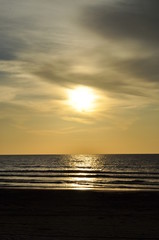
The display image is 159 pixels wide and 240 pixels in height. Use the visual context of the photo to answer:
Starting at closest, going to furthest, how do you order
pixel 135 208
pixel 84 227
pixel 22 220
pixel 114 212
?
pixel 84 227, pixel 22 220, pixel 114 212, pixel 135 208

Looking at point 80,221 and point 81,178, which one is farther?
point 81,178

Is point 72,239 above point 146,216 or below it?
below

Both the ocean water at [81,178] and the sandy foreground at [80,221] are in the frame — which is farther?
the ocean water at [81,178]

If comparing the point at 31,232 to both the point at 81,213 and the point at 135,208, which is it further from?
the point at 135,208

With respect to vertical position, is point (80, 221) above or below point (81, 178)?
below

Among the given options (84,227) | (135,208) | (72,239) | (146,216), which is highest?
(135,208)

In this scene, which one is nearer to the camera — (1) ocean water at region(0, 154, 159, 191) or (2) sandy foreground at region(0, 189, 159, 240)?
(2) sandy foreground at region(0, 189, 159, 240)

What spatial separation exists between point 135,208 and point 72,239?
7618mm

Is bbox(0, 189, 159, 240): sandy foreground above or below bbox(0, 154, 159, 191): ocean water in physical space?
below

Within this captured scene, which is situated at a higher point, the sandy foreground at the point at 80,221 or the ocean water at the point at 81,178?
the ocean water at the point at 81,178

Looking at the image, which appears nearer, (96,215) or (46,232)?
(46,232)

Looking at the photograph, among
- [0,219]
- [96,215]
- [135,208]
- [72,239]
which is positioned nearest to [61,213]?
[96,215]

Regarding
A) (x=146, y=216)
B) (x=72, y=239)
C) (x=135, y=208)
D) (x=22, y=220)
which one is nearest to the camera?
(x=72, y=239)

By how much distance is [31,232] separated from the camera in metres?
10.4
